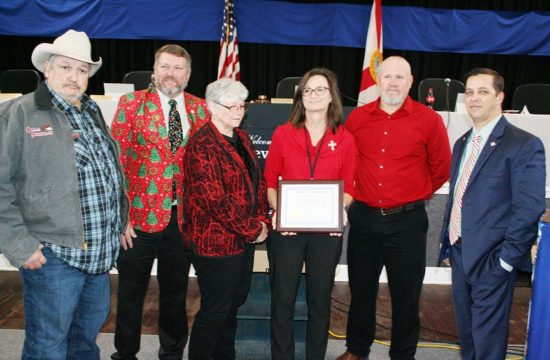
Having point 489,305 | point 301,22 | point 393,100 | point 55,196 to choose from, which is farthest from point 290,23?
point 55,196

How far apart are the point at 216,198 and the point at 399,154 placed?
105 cm

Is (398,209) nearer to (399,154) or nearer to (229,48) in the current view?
(399,154)

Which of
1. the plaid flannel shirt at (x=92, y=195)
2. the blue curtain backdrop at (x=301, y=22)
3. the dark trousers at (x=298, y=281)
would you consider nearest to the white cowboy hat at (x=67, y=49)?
the plaid flannel shirt at (x=92, y=195)

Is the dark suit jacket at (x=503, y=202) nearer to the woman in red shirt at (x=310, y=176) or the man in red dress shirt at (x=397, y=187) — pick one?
the man in red dress shirt at (x=397, y=187)

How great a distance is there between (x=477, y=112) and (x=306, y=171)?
876 mm

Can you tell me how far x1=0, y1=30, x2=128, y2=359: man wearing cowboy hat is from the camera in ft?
6.26

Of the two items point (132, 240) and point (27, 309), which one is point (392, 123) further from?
point (27, 309)

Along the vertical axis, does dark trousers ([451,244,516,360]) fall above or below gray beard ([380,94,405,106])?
below

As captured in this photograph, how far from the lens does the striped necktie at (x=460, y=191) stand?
8.03ft

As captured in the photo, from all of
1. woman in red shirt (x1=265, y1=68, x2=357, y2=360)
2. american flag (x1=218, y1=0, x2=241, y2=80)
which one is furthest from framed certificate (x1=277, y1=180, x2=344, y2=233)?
american flag (x1=218, y1=0, x2=241, y2=80)

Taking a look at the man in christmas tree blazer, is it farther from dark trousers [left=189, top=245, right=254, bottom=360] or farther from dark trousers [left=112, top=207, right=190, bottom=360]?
dark trousers [left=189, top=245, right=254, bottom=360]

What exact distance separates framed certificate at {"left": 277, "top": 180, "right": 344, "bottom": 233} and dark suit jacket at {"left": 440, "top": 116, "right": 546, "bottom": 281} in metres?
0.62

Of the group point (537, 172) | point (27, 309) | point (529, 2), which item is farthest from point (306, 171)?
point (529, 2)

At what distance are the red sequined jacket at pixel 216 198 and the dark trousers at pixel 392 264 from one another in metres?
0.69
